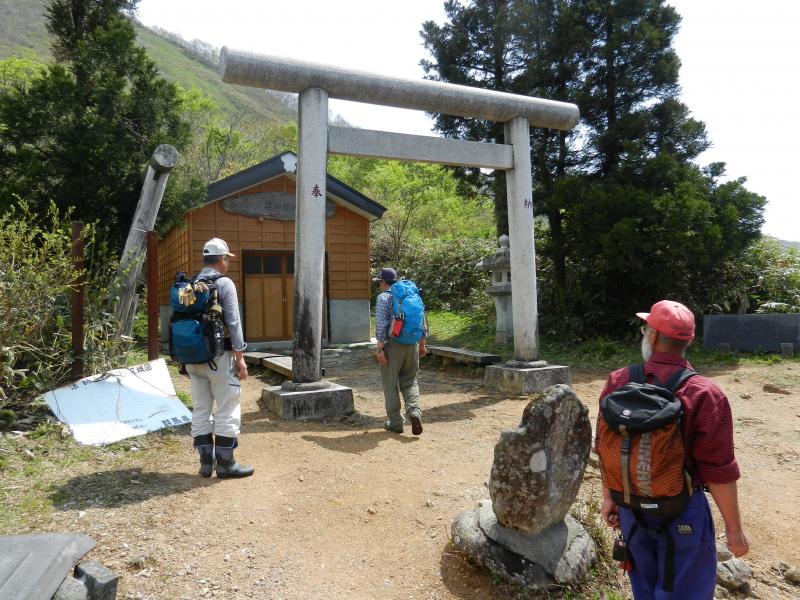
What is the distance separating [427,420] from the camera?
651cm

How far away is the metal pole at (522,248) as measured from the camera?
25.7ft

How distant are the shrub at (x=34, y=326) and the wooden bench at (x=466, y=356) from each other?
5.43 meters

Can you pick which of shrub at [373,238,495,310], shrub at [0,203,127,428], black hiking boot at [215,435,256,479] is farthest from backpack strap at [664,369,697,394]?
shrub at [373,238,495,310]

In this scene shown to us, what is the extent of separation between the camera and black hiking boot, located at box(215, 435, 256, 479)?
430 cm

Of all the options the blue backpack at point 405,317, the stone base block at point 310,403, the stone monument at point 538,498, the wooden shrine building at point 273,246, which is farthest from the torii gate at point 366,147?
the wooden shrine building at point 273,246

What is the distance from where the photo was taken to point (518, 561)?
3.08 meters

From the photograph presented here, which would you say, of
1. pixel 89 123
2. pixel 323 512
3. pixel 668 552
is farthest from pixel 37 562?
pixel 89 123

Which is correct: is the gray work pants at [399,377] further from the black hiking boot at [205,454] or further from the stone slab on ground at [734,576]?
the stone slab on ground at [734,576]

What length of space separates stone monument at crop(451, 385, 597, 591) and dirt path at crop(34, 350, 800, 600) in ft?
0.65

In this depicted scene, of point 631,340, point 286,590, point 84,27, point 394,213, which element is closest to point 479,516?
point 286,590

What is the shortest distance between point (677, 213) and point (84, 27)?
451 inches

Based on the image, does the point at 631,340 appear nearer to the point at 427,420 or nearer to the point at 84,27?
the point at 427,420

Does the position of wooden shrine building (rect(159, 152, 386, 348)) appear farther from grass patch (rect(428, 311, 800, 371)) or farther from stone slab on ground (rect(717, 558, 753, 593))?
stone slab on ground (rect(717, 558, 753, 593))

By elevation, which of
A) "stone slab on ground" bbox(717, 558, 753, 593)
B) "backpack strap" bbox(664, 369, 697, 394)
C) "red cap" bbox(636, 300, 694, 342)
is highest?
"red cap" bbox(636, 300, 694, 342)
